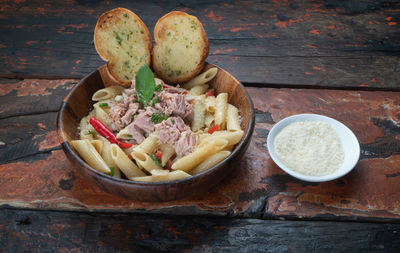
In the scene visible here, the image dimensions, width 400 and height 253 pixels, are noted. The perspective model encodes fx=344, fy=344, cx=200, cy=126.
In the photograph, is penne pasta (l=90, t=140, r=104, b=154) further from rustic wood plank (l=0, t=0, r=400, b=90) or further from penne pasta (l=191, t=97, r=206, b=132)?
rustic wood plank (l=0, t=0, r=400, b=90)

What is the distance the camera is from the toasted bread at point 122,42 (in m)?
2.19

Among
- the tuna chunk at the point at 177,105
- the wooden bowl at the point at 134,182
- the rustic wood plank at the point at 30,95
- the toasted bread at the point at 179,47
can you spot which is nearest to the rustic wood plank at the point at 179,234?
the wooden bowl at the point at 134,182

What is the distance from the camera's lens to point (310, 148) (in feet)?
6.73

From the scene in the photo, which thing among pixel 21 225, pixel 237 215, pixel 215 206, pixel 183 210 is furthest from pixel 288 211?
pixel 21 225

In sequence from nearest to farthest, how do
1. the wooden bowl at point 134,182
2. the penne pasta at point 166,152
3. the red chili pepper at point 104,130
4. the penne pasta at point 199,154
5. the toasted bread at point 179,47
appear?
the wooden bowl at point 134,182
the penne pasta at point 199,154
the penne pasta at point 166,152
the red chili pepper at point 104,130
the toasted bread at point 179,47

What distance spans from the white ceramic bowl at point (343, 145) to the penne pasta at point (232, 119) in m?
0.22

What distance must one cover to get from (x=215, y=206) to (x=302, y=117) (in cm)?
83

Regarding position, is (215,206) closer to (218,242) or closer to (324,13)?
(218,242)

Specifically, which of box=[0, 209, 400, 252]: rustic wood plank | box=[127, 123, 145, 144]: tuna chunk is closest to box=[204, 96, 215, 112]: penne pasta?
box=[127, 123, 145, 144]: tuna chunk

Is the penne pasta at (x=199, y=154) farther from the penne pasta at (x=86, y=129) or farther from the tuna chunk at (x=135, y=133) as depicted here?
the penne pasta at (x=86, y=129)

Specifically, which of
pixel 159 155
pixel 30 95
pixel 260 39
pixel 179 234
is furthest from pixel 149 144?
pixel 260 39

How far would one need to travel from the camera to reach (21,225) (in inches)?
73.5

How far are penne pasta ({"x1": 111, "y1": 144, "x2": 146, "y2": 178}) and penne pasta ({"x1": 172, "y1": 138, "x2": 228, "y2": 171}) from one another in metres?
0.22

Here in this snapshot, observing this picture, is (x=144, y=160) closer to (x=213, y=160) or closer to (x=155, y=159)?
(x=155, y=159)
